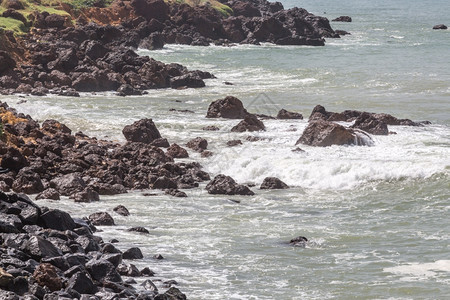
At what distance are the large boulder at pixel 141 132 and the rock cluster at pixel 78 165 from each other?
0.84 m

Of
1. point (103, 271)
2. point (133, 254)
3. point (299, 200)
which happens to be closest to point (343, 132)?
point (299, 200)

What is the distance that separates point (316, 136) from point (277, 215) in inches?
362

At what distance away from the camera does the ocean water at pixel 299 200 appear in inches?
660

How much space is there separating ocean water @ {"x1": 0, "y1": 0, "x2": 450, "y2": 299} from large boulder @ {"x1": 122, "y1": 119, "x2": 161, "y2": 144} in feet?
2.49

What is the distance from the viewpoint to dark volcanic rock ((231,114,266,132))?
112 feet

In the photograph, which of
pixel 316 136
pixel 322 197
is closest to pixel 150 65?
pixel 316 136

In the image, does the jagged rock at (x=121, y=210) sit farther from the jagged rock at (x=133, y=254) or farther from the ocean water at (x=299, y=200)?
the jagged rock at (x=133, y=254)

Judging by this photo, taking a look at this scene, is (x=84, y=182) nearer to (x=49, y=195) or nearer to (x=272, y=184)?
(x=49, y=195)

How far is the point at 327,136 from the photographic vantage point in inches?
1220

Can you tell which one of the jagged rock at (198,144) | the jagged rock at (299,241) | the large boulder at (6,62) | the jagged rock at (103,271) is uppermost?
the large boulder at (6,62)

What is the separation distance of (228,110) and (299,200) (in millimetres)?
13513

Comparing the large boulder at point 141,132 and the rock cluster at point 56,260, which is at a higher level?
the rock cluster at point 56,260

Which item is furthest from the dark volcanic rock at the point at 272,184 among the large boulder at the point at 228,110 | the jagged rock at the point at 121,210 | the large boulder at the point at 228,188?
the large boulder at the point at 228,110

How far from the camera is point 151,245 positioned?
18.6 m
